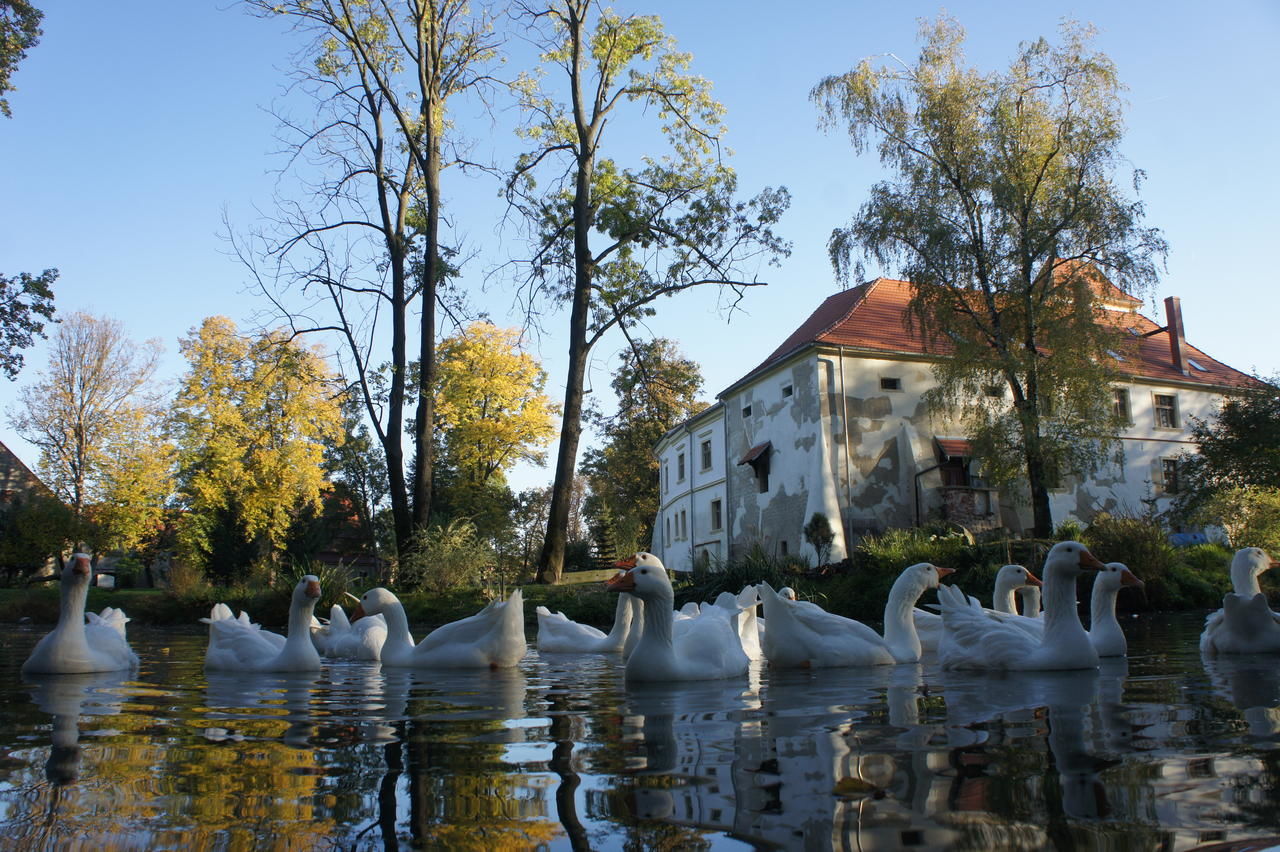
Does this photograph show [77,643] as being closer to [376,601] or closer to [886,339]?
[376,601]

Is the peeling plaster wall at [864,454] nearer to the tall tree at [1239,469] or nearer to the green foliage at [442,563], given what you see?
the tall tree at [1239,469]

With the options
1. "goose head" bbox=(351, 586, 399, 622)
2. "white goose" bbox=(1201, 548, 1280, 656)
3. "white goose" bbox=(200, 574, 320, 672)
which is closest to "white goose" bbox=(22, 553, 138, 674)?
"white goose" bbox=(200, 574, 320, 672)

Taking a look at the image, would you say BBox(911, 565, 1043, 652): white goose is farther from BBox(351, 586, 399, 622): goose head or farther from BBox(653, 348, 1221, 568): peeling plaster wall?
BBox(653, 348, 1221, 568): peeling plaster wall

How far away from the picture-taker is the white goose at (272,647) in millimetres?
7484

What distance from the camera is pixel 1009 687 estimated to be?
5363 millimetres

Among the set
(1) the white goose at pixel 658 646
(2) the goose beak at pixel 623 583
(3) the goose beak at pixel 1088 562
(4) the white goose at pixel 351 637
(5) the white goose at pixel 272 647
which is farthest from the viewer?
(4) the white goose at pixel 351 637

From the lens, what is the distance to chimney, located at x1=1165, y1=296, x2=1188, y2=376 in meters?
38.6

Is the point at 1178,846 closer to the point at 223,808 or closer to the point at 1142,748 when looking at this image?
the point at 1142,748

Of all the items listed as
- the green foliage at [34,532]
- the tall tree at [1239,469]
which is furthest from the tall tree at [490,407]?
the tall tree at [1239,469]

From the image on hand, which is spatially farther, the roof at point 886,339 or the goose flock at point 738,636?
the roof at point 886,339

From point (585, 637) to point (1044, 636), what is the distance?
17.2 ft

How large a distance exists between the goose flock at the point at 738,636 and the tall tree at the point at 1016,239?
1591 centimetres

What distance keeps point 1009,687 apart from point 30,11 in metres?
20.1

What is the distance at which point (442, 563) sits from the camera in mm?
20500
